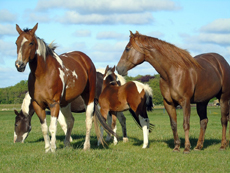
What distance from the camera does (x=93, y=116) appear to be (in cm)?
799

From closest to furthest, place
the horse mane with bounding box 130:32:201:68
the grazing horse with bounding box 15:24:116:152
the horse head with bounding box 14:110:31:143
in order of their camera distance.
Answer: the grazing horse with bounding box 15:24:116:152
the horse mane with bounding box 130:32:201:68
the horse head with bounding box 14:110:31:143

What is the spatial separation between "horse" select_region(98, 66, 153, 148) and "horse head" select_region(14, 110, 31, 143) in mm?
2424

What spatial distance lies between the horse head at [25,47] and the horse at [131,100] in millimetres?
3334

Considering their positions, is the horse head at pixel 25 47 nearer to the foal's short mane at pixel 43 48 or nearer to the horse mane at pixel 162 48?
the foal's short mane at pixel 43 48

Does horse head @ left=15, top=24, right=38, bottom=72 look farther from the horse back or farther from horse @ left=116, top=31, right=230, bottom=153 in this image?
the horse back

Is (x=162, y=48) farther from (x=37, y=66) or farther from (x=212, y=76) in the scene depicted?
(x=37, y=66)

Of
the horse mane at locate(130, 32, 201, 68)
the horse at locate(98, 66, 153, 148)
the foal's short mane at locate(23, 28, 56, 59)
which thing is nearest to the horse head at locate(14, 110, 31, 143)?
the horse at locate(98, 66, 153, 148)

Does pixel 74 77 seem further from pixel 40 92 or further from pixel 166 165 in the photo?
pixel 166 165

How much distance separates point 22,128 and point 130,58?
468 cm

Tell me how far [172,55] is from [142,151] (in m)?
2.40

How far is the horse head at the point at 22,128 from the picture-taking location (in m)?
9.54

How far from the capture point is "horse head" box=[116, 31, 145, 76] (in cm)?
681

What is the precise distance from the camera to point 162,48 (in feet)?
22.7

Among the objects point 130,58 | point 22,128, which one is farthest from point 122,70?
point 22,128
